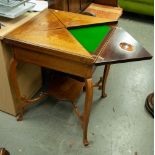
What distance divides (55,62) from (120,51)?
1.14 ft

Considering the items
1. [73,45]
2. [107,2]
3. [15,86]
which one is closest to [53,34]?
[73,45]

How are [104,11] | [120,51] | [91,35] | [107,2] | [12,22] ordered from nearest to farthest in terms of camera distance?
[120,51] < [91,35] < [12,22] < [104,11] < [107,2]

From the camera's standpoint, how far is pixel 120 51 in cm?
113

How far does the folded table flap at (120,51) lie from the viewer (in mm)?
1076

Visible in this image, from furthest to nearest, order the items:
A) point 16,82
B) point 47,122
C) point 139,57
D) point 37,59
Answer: point 47,122, point 16,82, point 37,59, point 139,57

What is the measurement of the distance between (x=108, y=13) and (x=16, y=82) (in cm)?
111

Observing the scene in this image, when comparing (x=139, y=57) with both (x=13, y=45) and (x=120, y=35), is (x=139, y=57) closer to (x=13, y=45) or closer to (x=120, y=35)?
(x=120, y=35)

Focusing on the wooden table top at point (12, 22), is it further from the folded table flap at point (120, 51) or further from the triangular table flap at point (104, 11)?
the triangular table flap at point (104, 11)

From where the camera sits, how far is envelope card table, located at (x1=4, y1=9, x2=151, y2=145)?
43.4 inches

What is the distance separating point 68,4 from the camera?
171cm

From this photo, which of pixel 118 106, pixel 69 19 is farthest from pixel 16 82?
pixel 118 106

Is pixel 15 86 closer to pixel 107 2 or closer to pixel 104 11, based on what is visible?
pixel 104 11

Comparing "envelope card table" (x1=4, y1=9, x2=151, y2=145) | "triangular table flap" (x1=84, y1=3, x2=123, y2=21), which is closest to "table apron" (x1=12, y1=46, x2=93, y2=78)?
"envelope card table" (x1=4, y1=9, x2=151, y2=145)

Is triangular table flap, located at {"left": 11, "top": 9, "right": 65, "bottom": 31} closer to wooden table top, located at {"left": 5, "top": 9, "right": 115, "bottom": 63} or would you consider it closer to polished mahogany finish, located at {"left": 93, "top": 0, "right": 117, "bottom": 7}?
wooden table top, located at {"left": 5, "top": 9, "right": 115, "bottom": 63}
